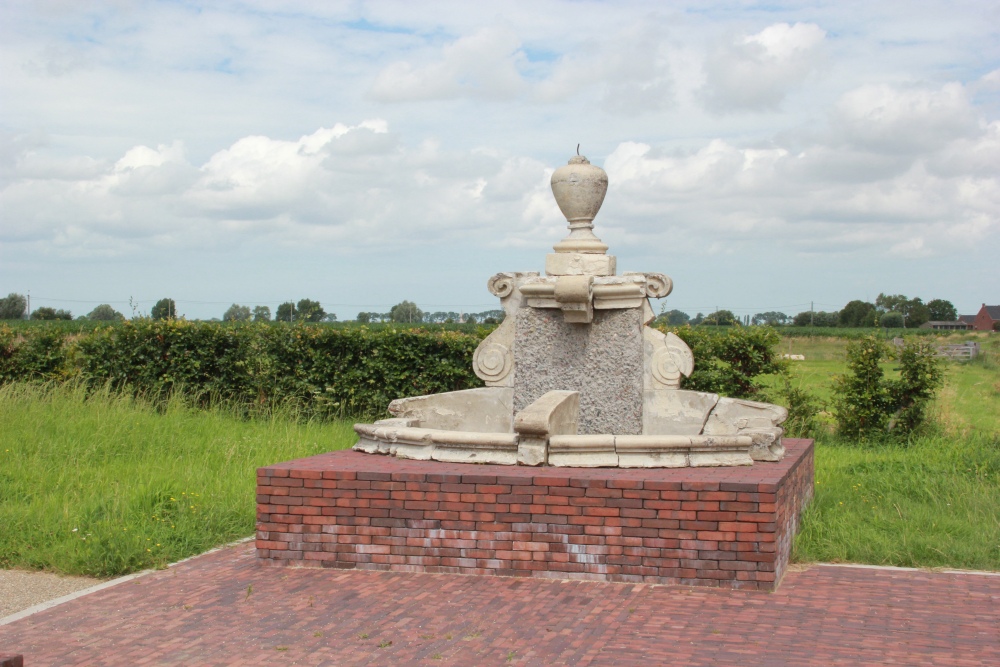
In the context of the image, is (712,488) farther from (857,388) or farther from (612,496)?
(857,388)

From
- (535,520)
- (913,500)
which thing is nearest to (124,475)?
(535,520)

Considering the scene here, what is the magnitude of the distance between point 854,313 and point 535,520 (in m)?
44.1

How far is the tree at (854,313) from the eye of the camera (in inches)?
1838

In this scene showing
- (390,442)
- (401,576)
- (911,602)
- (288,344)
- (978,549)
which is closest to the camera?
(911,602)

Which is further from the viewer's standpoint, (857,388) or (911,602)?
(857,388)

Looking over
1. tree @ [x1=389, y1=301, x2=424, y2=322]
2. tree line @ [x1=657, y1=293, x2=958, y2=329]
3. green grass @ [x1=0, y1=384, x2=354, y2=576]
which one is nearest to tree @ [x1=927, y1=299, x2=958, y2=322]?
tree line @ [x1=657, y1=293, x2=958, y2=329]

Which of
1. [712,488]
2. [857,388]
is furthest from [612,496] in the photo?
[857,388]

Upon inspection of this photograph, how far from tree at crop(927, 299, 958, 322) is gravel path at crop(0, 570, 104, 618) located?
56401 mm

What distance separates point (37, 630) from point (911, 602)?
499 cm

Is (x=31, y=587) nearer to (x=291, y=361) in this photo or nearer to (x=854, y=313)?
(x=291, y=361)

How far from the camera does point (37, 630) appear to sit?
538 centimetres

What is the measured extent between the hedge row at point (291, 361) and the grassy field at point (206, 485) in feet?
2.31

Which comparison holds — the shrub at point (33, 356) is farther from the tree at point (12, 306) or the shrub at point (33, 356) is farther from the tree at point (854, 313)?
the tree at point (854, 313)

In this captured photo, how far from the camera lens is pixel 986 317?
69062mm
